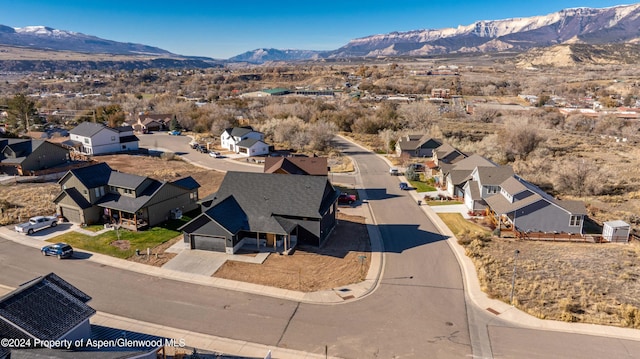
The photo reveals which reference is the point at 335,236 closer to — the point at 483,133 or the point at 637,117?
the point at 483,133

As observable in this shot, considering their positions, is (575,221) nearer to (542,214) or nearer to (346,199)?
(542,214)

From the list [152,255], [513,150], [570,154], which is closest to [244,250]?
[152,255]

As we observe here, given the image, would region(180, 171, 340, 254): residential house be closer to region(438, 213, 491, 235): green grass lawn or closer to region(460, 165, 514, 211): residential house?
→ region(438, 213, 491, 235): green grass lawn

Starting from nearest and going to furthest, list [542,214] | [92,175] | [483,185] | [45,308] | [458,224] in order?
[45,308], [542,214], [92,175], [458,224], [483,185]

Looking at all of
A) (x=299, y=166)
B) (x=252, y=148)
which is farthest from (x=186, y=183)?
(x=252, y=148)

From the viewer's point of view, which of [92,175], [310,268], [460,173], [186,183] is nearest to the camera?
[310,268]

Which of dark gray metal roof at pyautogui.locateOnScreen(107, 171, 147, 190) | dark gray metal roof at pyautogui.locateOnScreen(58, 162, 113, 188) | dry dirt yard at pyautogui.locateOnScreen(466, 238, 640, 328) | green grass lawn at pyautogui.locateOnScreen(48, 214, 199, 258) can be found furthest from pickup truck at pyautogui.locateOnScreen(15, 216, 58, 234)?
dry dirt yard at pyautogui.locateOnScreen(466, 238, 640, 328)
